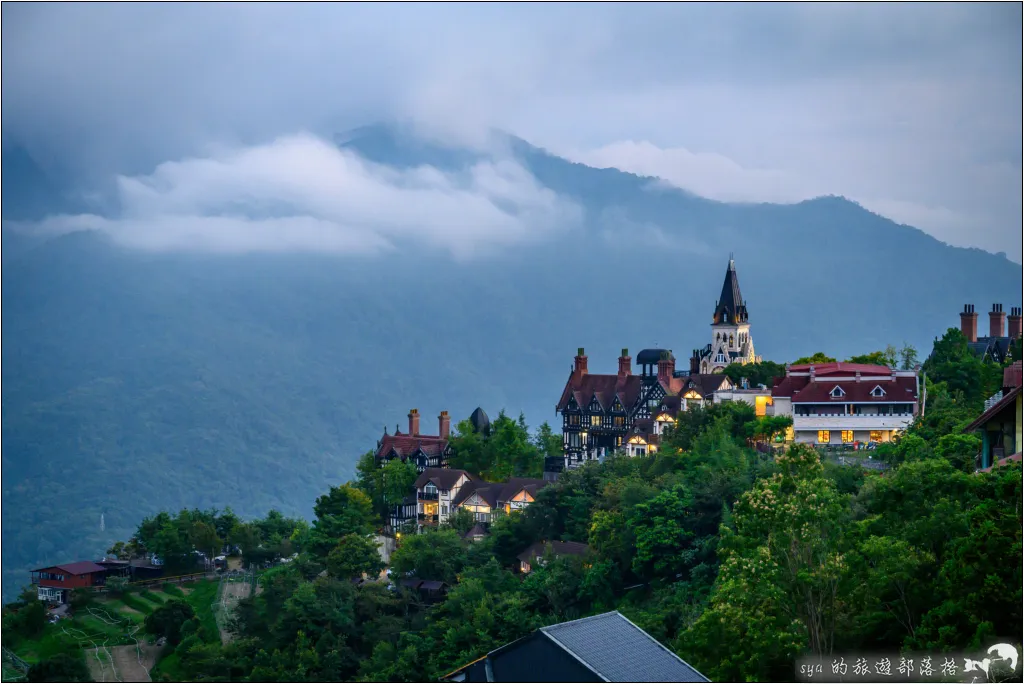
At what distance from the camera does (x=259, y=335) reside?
130125 mm

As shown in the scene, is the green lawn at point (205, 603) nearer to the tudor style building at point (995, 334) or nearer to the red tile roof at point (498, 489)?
the red tile roof at point (498, 489)

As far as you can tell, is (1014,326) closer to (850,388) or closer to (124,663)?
(850,388)

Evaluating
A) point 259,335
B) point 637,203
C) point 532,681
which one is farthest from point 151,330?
point 532,681

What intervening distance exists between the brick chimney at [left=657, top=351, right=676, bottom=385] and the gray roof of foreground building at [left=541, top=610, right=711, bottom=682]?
27.0 metres

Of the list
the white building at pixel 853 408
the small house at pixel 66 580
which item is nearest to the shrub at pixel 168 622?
the small house at pixel 66 580

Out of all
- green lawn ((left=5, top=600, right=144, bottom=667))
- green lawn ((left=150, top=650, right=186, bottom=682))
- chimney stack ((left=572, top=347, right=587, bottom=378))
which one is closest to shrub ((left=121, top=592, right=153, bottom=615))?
green lawn ((left=5, top=600, right=144, bottom=667))

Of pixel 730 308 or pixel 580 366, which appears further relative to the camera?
pixel 730 308

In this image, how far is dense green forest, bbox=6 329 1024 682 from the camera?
1698cm

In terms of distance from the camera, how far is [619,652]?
1464cm

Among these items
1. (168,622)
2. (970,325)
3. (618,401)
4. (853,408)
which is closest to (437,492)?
(618,401)

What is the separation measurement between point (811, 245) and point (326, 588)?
313 feet

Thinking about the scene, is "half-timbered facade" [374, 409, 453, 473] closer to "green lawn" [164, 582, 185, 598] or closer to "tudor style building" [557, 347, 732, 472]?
"tudor style building" [557, 347, 732, 472]

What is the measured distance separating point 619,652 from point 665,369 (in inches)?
1106

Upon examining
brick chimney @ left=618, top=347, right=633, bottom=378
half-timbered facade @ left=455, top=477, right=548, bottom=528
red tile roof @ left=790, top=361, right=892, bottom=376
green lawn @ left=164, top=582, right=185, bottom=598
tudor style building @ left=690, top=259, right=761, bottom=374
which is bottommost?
green lawn @ left=164, top=582, right=185, bottom=598
